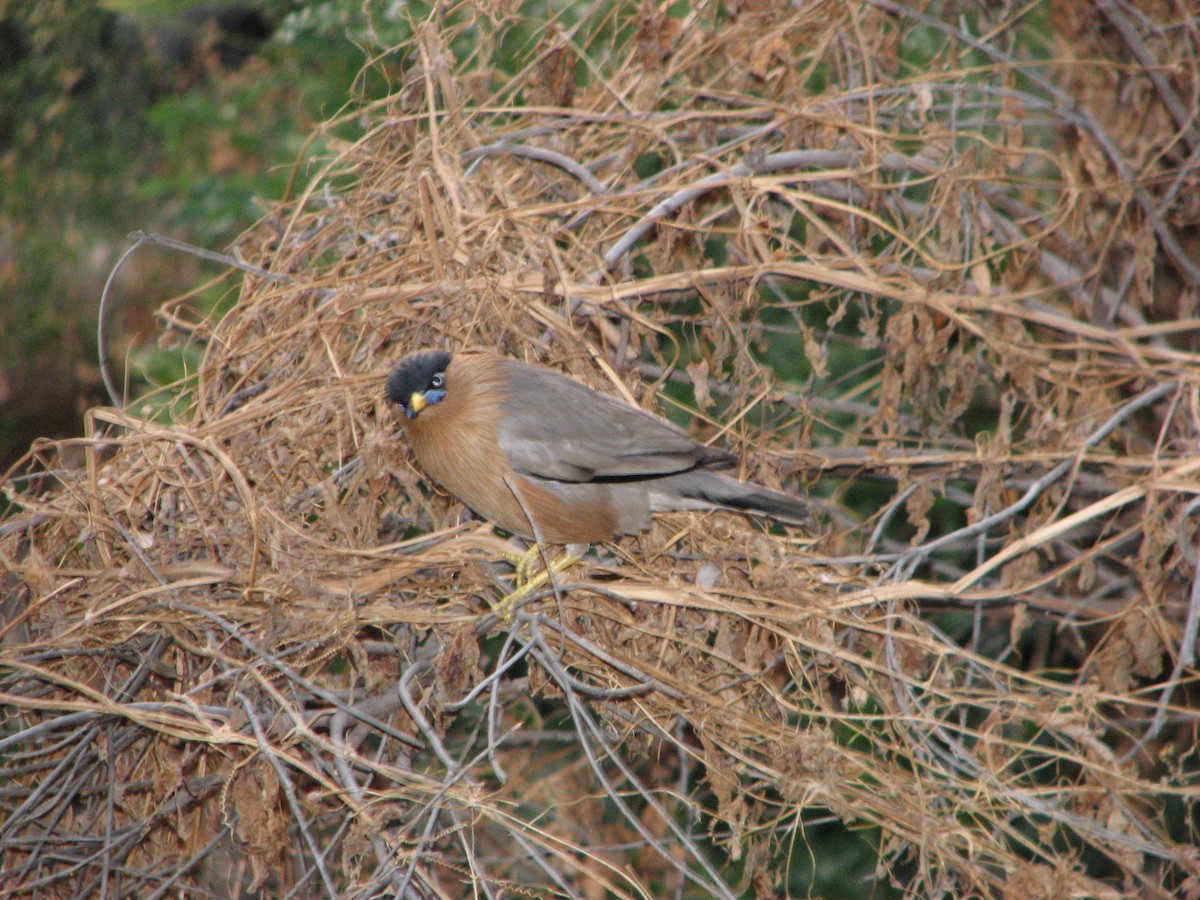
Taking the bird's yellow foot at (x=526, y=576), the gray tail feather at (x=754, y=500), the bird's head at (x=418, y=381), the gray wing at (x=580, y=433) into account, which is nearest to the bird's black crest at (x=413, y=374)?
the bird's head at (x=418, y=381)

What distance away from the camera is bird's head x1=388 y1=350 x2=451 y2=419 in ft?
11.5

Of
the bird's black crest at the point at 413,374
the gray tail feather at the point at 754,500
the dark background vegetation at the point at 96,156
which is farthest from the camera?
the dark background vegetation at the point at 96,156

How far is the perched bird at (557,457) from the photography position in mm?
3695

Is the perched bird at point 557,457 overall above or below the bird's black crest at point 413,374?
below

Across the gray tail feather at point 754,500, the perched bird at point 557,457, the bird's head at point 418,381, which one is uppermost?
the bird's head at point 418,381

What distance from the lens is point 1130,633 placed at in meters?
3.79

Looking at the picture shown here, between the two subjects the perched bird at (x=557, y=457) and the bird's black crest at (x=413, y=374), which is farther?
the perched bird at (x=557, y=457)

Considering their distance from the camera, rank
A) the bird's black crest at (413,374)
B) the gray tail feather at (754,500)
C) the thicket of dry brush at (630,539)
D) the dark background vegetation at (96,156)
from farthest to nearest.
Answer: the dark background vegetation at (96,156), the gray tail feather at (754,500), the bird's black crest at (413,374), the thicket of dry brush at (630,539)

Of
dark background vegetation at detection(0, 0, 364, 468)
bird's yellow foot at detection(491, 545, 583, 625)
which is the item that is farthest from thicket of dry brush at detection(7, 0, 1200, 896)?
dark background vegetation at detection(0, 0, 364, 468)

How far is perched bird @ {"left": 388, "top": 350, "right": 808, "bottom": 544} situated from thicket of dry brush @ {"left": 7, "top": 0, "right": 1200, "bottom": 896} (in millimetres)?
118

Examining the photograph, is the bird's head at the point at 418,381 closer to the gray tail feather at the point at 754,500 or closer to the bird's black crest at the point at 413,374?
the bird's black crest at the point at 413,374

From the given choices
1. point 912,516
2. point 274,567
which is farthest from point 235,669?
point 912,516

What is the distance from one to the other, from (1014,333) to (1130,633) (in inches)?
43.1

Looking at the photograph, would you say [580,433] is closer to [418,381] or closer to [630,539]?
[630,539]
